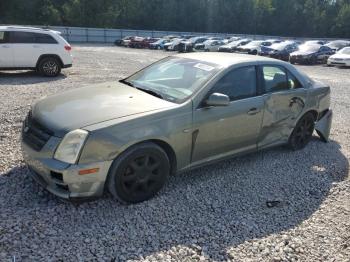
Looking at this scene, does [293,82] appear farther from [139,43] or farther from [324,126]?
[139,43]

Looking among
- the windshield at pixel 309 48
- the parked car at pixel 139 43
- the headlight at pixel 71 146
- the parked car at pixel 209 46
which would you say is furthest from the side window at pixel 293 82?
the parked car at pixel 139 43

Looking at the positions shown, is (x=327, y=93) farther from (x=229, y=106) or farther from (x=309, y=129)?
(x=229, y=106)

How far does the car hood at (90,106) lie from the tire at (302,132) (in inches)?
98.8

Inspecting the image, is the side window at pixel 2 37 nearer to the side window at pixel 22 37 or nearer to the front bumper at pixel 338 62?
the side window at pixel 22 37

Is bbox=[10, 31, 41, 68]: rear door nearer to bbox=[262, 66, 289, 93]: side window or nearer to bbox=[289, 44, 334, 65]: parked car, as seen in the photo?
bbox=[262, 66, 289, 93]: side window

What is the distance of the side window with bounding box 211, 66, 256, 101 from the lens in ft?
14.4

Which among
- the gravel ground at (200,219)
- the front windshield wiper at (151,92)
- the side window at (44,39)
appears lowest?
the gravel ground at (200,219)

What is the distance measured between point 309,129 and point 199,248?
3.43 metres

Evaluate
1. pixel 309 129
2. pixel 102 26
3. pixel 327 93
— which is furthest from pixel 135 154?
pixel 102 26

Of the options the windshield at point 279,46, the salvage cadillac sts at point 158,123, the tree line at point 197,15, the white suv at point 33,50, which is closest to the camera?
the salvage cadillac sts at point 158,123

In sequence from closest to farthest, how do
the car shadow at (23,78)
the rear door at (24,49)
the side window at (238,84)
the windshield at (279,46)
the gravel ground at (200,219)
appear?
the gravel ground at (200,219) → the side window at (238,84) → the car shadow at (23,78) → the rear door at (24,49) → the windshield at (279,46)

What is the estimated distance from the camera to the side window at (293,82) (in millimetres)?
5331

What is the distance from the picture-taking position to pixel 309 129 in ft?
19.2

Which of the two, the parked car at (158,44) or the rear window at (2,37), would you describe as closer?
the rear window at (2,37)
